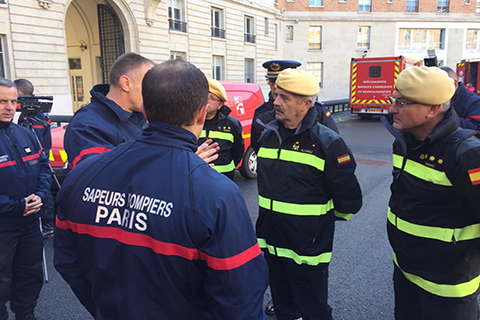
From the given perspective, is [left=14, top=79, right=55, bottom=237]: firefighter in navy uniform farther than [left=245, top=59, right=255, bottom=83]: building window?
No

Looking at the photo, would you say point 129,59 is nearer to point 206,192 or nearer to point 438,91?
point 206,192

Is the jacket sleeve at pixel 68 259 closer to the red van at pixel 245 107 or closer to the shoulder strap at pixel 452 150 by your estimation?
the shoulder strap at pixel 452 150

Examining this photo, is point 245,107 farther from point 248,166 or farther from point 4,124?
point 4,124

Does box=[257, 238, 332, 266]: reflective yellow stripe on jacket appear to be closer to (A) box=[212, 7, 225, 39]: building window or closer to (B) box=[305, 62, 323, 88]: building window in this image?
(A) box=[212, 7, 225, 39]: building window

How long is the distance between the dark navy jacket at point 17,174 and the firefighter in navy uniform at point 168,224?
1.69m

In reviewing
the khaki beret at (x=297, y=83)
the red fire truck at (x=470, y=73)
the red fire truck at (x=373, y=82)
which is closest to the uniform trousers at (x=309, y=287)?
the khaki beret at (x=297, y=83)

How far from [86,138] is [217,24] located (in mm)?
24198

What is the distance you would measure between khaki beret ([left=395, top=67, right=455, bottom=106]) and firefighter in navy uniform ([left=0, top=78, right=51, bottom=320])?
2774mm

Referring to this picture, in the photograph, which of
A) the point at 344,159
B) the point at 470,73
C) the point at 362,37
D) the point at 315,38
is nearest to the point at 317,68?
the point at 315,38

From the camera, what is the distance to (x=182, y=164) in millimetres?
1231

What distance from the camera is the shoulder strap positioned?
1897mm

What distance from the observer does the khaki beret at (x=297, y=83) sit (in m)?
2.54

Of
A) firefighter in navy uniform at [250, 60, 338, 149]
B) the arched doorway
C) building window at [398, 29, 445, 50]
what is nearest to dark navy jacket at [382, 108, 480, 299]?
firefighter in navy uniform at [250, 60, 338, 149]

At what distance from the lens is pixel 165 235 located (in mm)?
1195
